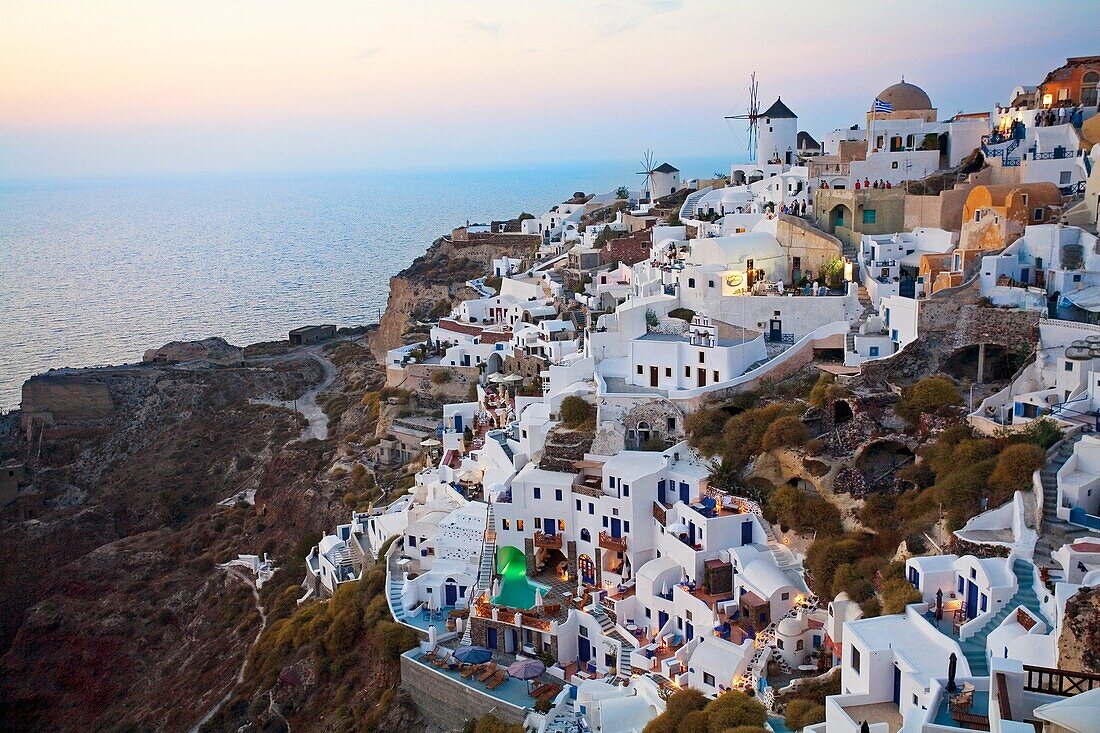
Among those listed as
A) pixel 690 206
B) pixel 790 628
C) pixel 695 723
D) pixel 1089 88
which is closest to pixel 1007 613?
pixel 790 628

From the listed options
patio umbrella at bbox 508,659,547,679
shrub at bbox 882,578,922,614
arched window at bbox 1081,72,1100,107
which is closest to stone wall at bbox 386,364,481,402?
patio umbrella at bbox 508,659,547,679

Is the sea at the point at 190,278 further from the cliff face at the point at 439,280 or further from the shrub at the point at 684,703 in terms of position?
the shrub at the point at 684,703

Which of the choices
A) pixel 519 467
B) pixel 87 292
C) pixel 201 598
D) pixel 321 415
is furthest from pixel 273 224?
pixel 519 467

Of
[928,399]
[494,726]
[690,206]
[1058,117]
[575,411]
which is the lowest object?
[494,726]

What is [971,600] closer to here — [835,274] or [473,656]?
[473,656]

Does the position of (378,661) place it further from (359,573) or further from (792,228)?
(792,228)

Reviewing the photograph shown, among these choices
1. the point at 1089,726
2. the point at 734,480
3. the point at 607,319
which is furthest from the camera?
the point at 607,319

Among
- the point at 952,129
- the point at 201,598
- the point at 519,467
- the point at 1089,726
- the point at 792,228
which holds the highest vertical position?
the point at 952,129
